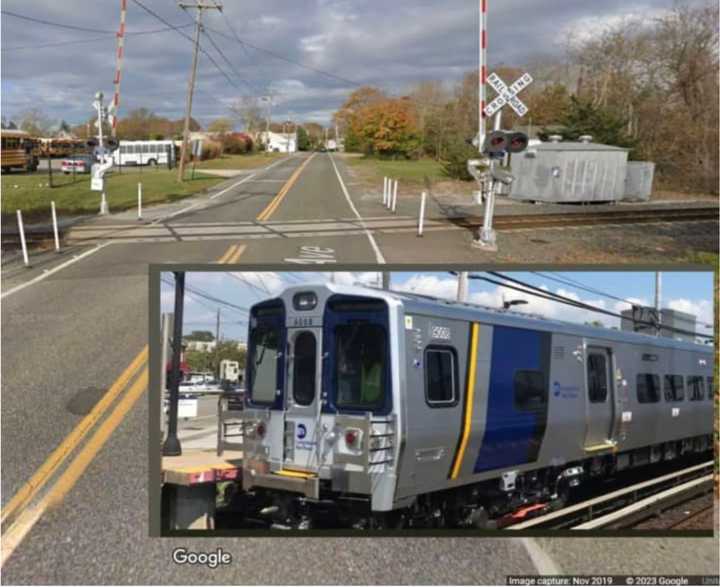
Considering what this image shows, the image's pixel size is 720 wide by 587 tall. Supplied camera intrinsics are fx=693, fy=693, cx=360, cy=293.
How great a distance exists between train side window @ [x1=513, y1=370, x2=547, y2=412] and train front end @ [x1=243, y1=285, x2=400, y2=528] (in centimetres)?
92

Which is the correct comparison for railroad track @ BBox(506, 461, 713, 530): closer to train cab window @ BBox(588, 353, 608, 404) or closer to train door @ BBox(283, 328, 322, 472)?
train cab window @ BBox(588, 353, 608, 404)

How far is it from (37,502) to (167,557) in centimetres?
126

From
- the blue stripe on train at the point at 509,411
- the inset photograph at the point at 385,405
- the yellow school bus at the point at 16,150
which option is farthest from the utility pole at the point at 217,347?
the yellow school bus at the point at 16,150

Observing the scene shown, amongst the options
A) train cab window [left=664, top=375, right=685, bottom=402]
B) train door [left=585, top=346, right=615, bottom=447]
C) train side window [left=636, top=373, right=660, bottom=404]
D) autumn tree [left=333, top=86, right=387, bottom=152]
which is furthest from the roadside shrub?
train door [left=585, top=346, right=615, bottom=447]

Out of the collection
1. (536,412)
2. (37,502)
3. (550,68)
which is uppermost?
(550,68)

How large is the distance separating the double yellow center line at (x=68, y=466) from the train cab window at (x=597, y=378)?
348 cm

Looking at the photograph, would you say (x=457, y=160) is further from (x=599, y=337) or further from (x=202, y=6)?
(x=599, y=337)

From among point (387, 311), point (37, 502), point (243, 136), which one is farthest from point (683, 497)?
point (243, 136)

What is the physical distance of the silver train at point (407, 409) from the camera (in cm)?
363

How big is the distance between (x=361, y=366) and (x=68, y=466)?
259cm

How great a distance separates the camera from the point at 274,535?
12.6ft

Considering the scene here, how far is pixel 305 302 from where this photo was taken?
146 inches

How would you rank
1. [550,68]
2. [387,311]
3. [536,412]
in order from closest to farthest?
[387,311] < [536,412] < [550,68]

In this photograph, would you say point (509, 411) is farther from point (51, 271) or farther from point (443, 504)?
point (51, 271)
